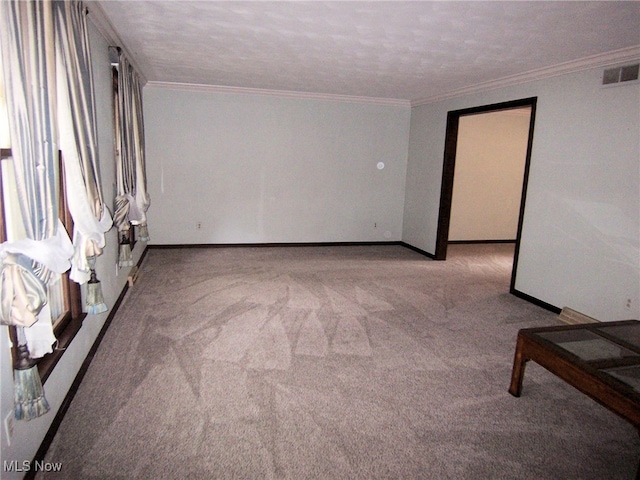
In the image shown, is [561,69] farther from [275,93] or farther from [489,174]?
[275,93]

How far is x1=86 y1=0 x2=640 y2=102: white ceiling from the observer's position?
8.89 ft

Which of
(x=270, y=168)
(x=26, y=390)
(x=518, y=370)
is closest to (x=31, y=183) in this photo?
(x=26, y=390)

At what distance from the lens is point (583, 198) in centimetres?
381

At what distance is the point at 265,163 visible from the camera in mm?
6402

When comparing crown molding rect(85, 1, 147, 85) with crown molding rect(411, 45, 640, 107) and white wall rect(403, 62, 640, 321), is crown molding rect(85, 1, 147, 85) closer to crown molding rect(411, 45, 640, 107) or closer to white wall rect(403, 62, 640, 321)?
crown molding rect(411, 45, 640, 107)

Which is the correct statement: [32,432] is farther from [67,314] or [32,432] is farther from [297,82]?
[297,82]

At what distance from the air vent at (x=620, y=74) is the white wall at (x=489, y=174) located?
11.2ft

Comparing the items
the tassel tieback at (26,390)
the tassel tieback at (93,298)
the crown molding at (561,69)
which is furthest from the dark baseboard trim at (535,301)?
the tassel tieback at (26,390)

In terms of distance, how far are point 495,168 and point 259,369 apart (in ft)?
19.9

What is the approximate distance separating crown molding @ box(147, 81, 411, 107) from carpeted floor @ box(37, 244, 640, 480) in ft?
9.85

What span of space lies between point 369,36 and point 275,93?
120 inches

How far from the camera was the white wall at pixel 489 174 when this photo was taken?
7.09m

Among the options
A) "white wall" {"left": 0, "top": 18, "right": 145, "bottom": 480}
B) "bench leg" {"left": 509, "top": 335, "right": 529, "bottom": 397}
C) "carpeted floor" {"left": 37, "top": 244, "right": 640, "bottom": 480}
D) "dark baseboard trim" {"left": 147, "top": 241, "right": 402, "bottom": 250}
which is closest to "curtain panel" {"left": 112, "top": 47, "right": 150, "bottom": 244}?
"white wall" {"left": 0, "top": 18, "right": 145, "bottom": 480}

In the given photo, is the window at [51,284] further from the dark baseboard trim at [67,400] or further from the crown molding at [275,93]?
the crown molding at [275,93]
